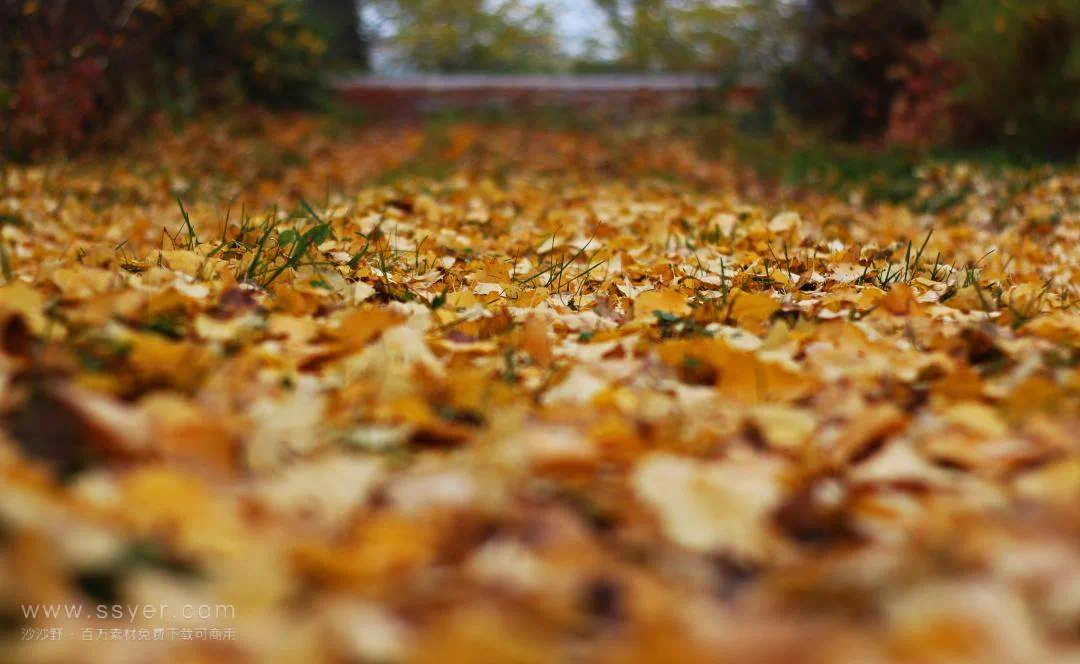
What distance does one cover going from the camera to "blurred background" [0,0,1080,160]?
199 inches

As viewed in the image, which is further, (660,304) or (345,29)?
(345,29)

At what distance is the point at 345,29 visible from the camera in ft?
33.5

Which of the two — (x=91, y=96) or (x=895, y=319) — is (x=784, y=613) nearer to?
(x=895, y=319)

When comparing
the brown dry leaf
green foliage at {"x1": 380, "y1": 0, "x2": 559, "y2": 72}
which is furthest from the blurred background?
the brown dry leaf

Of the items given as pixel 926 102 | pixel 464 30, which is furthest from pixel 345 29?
pixel 926 102

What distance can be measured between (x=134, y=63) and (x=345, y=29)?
4.21m

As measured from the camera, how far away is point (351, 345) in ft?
4.78

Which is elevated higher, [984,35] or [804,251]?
[984,35]

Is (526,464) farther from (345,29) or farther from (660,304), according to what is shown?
(345,29)

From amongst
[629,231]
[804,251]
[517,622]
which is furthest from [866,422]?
[629,231]

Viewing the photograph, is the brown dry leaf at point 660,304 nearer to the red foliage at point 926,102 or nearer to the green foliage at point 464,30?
the red foliage at point 926,102

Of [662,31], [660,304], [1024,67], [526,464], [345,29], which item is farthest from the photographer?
[662,31]

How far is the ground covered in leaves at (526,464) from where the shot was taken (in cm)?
77

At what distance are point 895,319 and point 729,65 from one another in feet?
27.2
